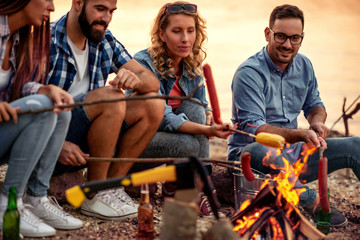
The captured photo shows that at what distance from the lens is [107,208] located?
3973 mm

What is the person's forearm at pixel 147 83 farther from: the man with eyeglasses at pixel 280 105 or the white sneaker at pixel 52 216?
the white sneaker at pixel 52 216

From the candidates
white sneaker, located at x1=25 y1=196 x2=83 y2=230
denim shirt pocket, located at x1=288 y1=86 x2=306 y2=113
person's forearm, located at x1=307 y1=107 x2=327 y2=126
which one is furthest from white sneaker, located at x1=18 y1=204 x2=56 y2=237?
person's forearm, located at x1=307 y1=107 x2=327 y2=126

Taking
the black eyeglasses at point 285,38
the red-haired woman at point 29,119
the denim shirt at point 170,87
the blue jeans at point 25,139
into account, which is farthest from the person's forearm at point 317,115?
the blue jeans at point 25,139

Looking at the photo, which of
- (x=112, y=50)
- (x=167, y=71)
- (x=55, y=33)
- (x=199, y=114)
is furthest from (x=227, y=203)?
(x=55, y=33)

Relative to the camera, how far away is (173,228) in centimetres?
241

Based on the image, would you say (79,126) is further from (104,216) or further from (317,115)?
(317,115)

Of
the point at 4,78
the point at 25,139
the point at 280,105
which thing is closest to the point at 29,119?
the point at 25,139

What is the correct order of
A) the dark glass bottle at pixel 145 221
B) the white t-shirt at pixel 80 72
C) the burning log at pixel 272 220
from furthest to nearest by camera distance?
the white t-shirt at pixel 80 72 < the dark glass bottle at pixel 145 221 < the burning log at pixel 272 220

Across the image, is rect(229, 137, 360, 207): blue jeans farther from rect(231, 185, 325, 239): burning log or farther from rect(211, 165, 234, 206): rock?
rect(231, 185, 325, 239): burning log

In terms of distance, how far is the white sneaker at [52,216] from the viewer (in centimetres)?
352

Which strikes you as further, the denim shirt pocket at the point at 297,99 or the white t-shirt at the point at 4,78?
the denim shirt pocket at the point at 297,99

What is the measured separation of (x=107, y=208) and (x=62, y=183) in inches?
27.5

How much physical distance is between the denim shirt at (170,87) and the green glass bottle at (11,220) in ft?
5.70

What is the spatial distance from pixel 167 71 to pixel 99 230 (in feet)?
5.66
